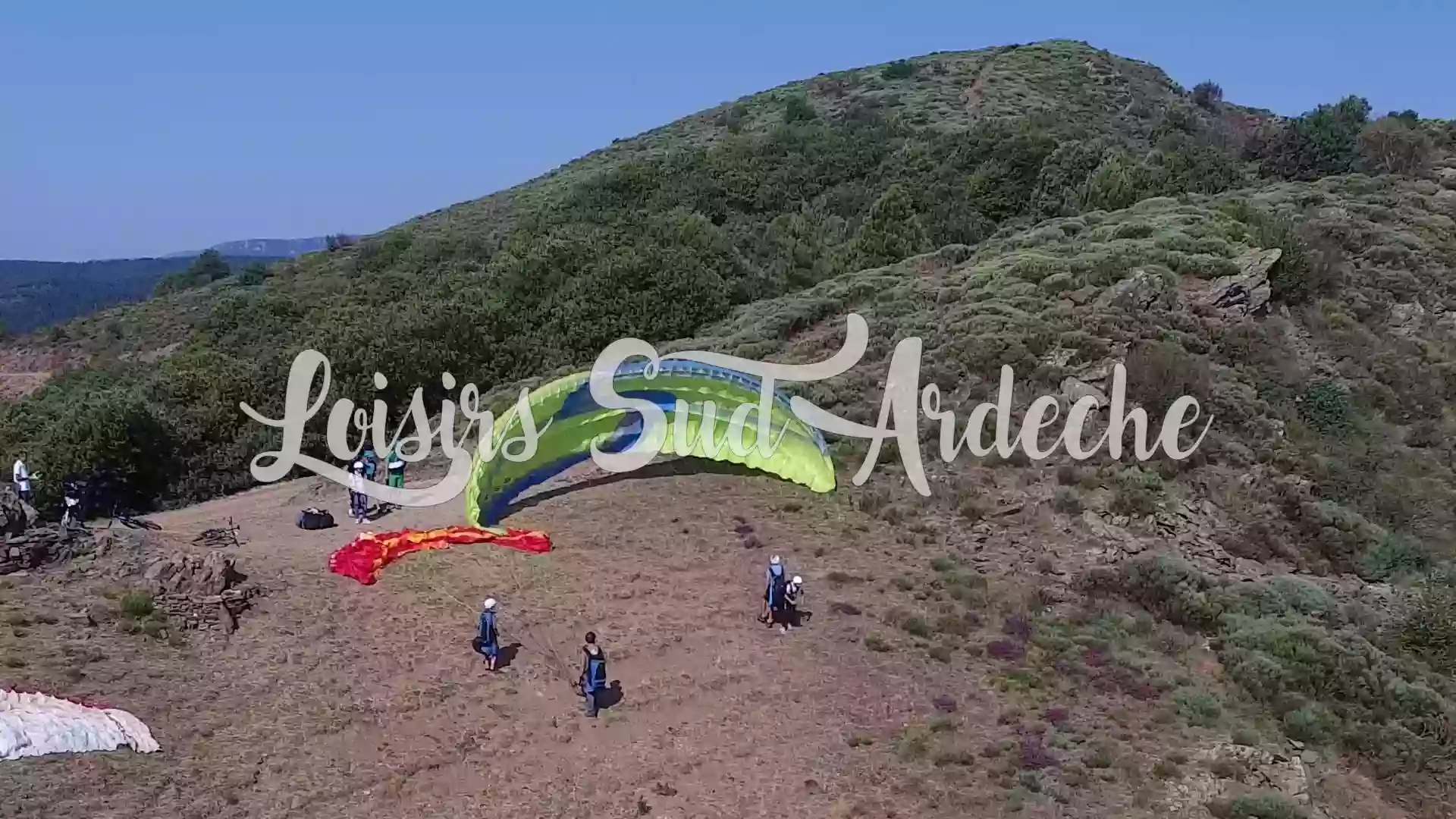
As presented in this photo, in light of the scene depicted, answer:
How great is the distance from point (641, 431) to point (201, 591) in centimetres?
867

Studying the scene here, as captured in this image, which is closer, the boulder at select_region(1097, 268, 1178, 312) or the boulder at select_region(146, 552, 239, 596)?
the boulder at select_region(146, 552, 239, 596)

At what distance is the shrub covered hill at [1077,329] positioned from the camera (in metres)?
19.2

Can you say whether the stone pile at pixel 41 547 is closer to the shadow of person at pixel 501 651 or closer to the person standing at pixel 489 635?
the shadow of person at pixel 501 651

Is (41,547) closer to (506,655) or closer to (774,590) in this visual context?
(506,655)

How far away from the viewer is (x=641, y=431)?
866 inches

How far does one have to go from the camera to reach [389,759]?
43.9ft

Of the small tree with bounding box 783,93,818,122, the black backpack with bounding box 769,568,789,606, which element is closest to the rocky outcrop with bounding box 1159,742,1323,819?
the black backpack with bounding box 769,568,789,606

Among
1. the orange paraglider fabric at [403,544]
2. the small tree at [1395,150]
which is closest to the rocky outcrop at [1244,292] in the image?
the orange paraglider fabric at [403,544]

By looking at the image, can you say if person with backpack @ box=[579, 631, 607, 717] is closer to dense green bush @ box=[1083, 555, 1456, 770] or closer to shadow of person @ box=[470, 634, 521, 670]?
shadow of person @ box=[470, 634, 521, 670]

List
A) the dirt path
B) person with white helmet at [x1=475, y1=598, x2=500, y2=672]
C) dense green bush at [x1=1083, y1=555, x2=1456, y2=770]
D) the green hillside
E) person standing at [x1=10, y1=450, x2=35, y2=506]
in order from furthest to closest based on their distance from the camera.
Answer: the green hillside
person standing at [x1=10, y1=450, x2=35, y2=506]
dense green bush at [x1=1083, y1=555, x2=1456, y2=770]
person with white helmet at [x1=475, y1=598, x2=500, y2=672]
the dirt path

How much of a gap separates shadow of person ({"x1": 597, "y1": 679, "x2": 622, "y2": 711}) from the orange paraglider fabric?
432 cm

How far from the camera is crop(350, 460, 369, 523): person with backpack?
2112cm

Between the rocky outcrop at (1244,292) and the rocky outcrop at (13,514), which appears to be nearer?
the rocky outcrop at (13,514)

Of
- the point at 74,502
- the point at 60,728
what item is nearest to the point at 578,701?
the point at 60,728
